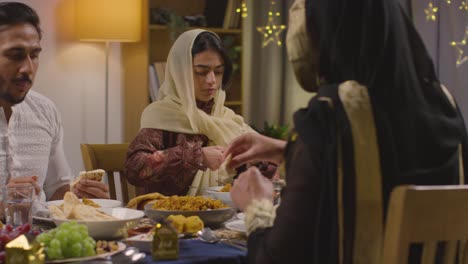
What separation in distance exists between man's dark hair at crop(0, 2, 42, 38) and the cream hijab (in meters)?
0.67

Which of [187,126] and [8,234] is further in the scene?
[187,126]

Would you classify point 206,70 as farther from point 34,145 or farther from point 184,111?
point 34,145

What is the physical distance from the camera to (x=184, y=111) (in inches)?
136

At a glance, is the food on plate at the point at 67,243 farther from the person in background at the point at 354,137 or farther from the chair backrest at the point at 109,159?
the chair backrest at the point at 109,159

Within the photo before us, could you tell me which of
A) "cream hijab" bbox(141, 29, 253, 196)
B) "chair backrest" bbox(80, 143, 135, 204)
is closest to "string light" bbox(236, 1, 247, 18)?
"cream hijab" bbox(141, 29, 253, 196)

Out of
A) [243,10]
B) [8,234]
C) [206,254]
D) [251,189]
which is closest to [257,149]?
[251,189]

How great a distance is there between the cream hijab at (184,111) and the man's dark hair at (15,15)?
2.21ft

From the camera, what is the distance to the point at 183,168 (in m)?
3.19

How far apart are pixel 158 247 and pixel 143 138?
152 centimetres

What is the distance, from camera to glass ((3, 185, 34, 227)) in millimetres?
2123

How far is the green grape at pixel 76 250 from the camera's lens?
1.78 metres

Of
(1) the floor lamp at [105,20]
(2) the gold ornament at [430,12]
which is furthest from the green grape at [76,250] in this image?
(2) the gold ornament at [430,12]

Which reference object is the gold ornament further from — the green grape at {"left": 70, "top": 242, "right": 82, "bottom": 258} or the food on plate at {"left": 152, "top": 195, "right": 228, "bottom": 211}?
the green grape at {"left": 70, "top": 242, "right": 82, "bottom": 258}

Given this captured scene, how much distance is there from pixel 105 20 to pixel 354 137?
10.5ft
